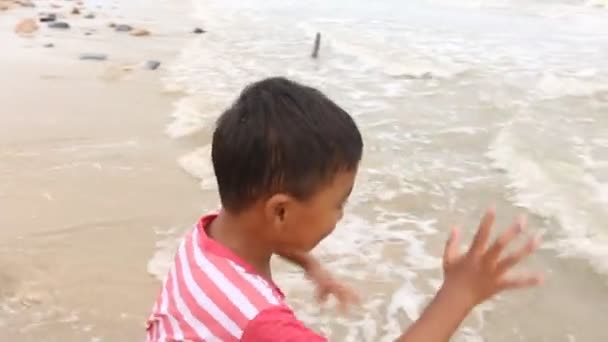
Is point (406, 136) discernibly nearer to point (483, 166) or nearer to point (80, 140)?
point (483, 166)

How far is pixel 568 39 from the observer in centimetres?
1196

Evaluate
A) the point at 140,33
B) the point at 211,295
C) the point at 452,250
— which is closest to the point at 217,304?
the point at 211,295

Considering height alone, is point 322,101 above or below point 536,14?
above

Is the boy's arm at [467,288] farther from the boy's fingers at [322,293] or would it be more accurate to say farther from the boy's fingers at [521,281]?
the boy's fingers at [322,293]

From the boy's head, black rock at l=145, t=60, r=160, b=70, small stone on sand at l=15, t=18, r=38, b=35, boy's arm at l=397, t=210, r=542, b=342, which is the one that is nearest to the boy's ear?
the boy's head

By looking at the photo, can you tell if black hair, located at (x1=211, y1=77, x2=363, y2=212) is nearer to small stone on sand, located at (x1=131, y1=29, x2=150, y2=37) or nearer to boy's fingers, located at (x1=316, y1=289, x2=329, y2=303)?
boy's fingers, located at (x1=316, y1=289, x2=329, y2=303)

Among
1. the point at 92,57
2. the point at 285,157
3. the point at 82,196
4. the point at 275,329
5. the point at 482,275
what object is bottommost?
the point at 92,57

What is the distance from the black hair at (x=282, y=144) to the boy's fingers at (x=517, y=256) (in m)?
0.37

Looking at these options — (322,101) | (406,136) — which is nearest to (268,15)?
(406,136)

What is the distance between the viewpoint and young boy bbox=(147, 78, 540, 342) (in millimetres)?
1737

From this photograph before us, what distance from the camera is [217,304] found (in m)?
1.77

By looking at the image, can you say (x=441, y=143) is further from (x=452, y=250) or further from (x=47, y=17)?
(x=47, y=17)

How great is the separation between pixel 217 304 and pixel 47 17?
36.8 feet

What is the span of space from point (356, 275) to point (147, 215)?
1.14m
